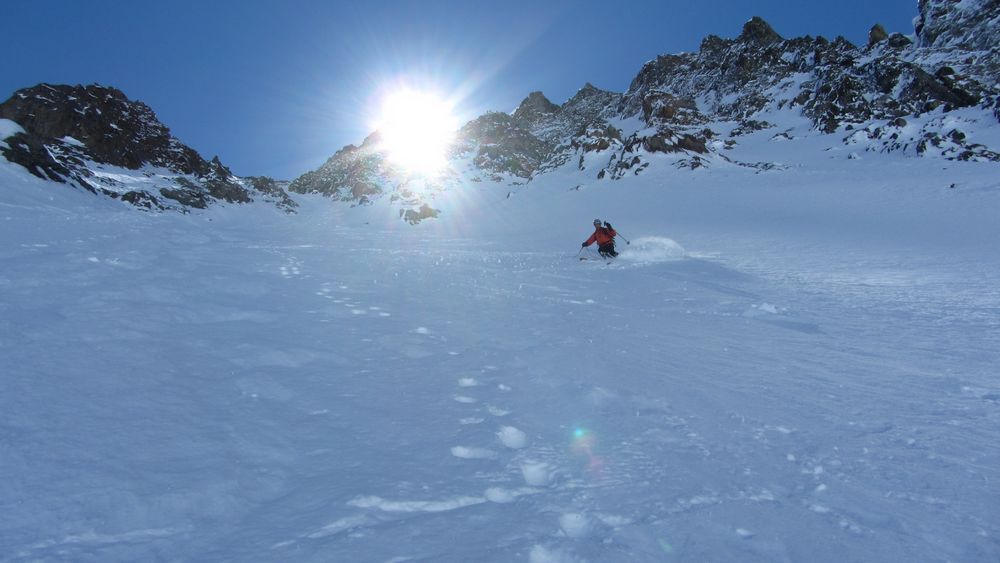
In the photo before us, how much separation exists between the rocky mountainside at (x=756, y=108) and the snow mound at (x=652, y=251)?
79.5 ft

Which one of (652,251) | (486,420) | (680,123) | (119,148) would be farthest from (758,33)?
(486,420)

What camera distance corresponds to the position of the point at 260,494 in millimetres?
2326

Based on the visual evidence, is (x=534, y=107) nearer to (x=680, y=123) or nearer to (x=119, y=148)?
(x=680, y=123)

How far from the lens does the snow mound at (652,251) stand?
12750mm

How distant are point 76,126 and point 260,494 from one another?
246ft

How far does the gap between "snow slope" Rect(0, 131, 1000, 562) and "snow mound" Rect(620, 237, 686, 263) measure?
446 centimetres

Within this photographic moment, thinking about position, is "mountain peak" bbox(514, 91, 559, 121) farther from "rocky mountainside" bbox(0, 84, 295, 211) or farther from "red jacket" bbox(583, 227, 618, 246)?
"red jacket" bbox(583, 227, 618, 246)

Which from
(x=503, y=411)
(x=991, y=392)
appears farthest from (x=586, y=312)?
(x=991, y=392)

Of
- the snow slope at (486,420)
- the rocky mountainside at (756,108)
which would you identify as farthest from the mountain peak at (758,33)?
the snow slope at (486,420)

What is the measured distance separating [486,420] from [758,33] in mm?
99956

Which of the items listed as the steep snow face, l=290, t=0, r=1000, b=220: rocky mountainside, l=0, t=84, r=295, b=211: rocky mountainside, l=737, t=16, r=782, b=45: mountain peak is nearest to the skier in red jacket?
l=290, t=0, r=1000, b=220: rocky mountainside

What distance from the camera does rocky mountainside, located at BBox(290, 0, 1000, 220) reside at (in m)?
37.1

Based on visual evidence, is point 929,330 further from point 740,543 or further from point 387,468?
point 387,468

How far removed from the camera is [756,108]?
58562 mm
